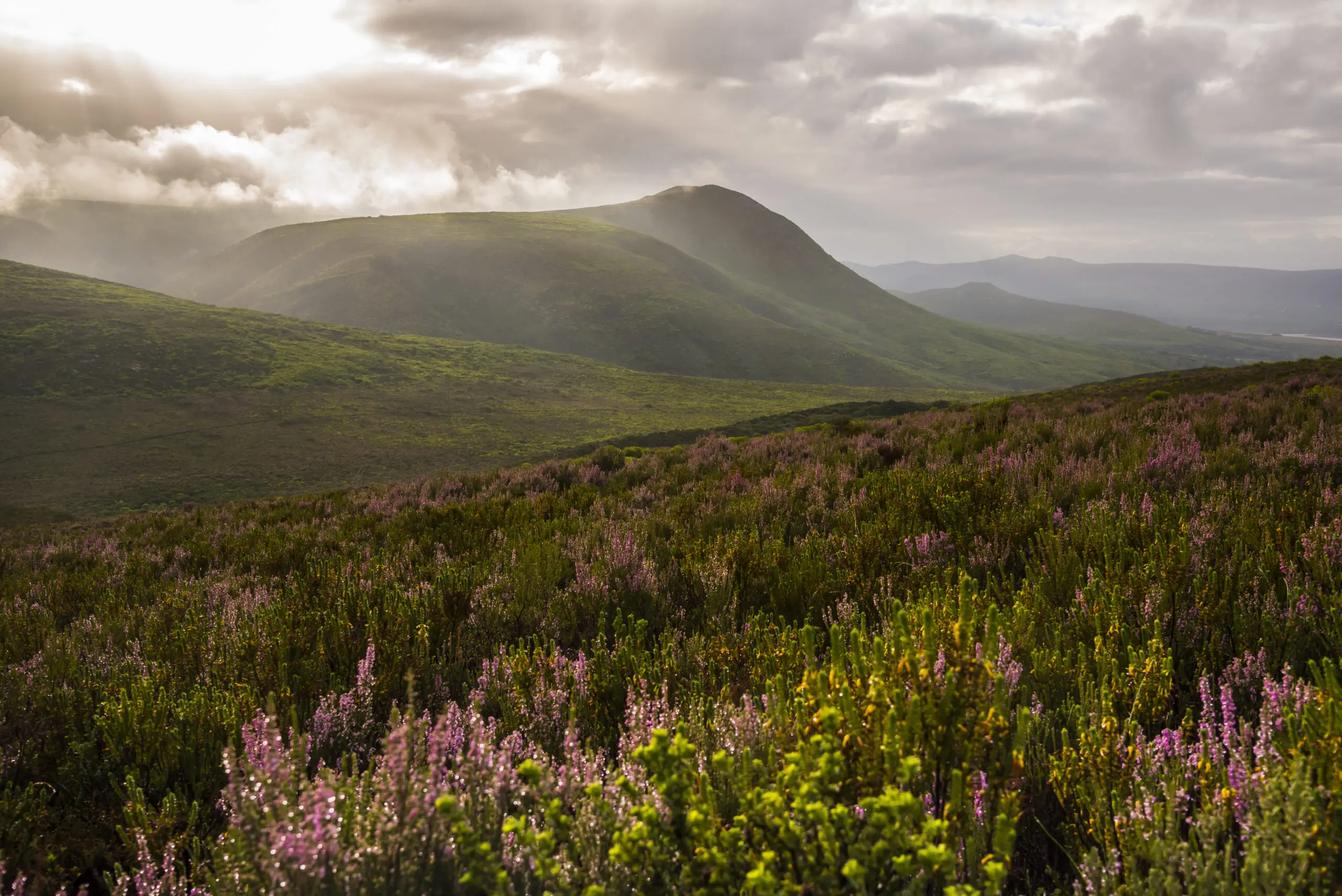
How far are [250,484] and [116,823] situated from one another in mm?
45300

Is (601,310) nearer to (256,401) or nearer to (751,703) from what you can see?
(256,401)

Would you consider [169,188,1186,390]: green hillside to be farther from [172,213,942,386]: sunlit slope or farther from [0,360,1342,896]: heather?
[0,360,1342,896]: heather

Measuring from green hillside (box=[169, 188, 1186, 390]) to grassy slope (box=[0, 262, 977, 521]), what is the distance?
3546cm

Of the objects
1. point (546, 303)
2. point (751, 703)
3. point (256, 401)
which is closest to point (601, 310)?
point (546, 303)

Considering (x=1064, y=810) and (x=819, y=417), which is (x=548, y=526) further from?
(x=819, y=417)

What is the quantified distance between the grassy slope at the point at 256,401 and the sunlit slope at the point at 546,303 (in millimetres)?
34465

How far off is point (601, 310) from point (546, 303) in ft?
47.5

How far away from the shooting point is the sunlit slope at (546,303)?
5394 inches

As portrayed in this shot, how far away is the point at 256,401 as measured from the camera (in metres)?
61.8

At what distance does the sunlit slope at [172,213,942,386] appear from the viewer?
137 metres

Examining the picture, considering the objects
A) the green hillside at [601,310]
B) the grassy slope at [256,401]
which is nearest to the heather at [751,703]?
the grassy slope at [256,401]

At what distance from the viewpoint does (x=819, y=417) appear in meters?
42.5

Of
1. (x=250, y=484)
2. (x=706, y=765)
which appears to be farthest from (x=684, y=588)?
(x=250, y=484)

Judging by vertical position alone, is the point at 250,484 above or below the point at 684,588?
below
